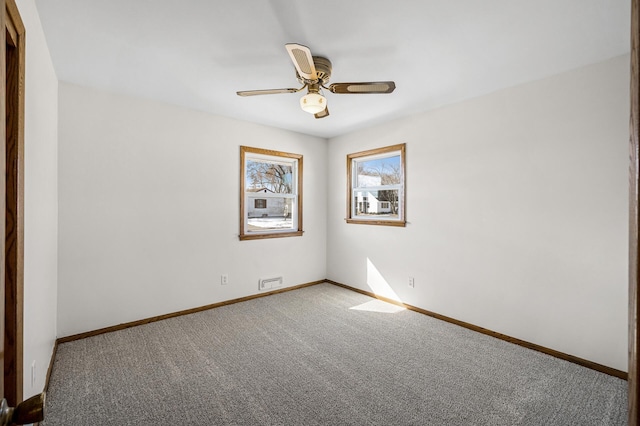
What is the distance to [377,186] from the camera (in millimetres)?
4379

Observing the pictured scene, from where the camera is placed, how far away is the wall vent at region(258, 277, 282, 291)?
4.28m

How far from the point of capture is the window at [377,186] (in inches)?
160

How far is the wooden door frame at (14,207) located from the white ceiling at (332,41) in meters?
0.59

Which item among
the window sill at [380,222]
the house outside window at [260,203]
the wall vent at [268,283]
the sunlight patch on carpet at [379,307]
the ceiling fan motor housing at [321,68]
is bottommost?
the sunlight patch on carpet at [379,307]

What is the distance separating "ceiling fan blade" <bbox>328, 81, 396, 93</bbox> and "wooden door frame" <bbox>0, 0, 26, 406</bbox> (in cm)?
180

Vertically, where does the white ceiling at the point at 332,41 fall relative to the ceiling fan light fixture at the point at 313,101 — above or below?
above

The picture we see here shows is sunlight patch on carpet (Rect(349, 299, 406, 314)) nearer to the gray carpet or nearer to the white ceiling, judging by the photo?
the gray carpet

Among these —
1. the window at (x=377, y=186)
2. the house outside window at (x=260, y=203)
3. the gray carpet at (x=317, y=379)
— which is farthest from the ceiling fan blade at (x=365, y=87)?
the house outside window at (x=260, y=203)

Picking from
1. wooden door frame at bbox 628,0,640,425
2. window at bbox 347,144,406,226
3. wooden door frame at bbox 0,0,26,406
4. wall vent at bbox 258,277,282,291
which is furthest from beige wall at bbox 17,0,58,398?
window at bbox 347,144,406,226

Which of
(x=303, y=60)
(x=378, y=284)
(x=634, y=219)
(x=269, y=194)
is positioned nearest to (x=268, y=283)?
(x=269, y=194)

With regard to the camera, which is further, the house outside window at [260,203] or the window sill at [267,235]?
the house outside window at [260,203]

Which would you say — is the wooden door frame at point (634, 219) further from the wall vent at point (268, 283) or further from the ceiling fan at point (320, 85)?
the wall vent at point (268, 283)

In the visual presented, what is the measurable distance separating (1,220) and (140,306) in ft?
10.2

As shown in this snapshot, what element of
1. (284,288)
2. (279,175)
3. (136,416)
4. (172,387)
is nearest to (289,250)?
(284,288)
